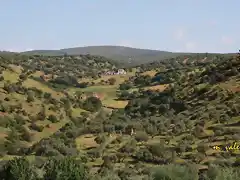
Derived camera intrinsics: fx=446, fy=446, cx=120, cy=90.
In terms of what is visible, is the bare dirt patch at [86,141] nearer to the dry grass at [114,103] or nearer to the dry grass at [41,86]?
the dry grass at [41,86]

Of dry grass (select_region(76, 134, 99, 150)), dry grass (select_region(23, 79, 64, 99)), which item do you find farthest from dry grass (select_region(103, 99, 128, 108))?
dry grass (select_region(76, 134, 99, 150))

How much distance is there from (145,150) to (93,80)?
10368cm

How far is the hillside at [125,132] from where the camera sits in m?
29.9

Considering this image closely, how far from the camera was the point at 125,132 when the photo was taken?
55250 mm

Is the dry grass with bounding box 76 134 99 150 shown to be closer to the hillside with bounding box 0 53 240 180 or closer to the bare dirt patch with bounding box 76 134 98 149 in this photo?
the bare dirt patch with bounding box 76 134 98 149

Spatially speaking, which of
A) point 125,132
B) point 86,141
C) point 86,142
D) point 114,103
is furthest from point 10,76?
point 86,142

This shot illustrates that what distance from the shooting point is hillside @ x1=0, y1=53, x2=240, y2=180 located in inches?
1176

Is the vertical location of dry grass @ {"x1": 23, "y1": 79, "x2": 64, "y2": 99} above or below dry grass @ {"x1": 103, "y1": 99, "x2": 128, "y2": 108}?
above

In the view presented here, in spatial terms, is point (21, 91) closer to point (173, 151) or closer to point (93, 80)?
point (173, 151)

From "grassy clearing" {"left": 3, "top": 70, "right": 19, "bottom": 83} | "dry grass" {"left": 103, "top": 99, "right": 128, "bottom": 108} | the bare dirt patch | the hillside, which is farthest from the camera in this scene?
"dry grass" {"left": 103, "top": 99, "right": 128, "bottom": 108}

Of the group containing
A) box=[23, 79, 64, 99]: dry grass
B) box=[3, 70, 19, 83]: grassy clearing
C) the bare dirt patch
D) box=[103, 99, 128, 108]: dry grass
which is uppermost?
box=[3, 70, 19, 83]: grassy clearing

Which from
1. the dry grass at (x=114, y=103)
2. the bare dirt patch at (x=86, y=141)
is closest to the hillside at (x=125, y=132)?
the dry grass at (x=114, y=103)

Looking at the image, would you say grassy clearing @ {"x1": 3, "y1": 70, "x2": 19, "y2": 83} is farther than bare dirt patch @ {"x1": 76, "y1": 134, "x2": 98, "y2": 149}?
Yes

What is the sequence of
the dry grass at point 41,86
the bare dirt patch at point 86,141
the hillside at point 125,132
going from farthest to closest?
the dry grass at point 41,86, the bare dirt patch at point 86,141, the hillside at point 125,132
